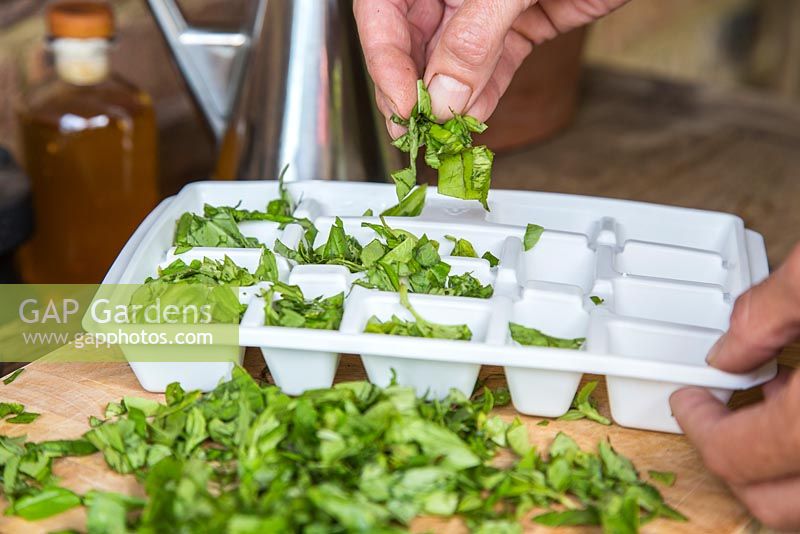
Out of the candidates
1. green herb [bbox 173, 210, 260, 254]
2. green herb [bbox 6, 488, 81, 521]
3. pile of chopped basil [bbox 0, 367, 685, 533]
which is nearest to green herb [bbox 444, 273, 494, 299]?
pile of chopped basil [bbox 0, 367, 685, 533]

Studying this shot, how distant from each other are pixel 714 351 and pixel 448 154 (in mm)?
316

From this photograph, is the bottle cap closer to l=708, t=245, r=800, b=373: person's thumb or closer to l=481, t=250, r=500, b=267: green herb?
l=481, t=250, r=500, b=267: green herb

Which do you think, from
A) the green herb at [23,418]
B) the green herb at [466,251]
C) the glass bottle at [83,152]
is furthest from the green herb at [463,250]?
the glass bottle at [83,152]

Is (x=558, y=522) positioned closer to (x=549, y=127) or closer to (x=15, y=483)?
(x=15, y=483)

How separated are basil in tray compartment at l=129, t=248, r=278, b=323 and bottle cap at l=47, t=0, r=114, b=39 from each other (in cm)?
43

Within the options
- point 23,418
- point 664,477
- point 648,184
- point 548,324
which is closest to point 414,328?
point 548,324

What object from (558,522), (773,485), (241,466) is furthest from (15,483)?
(773,485)

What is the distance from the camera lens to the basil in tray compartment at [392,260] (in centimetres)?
86

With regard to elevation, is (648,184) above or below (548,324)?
below

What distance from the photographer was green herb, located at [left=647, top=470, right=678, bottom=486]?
0.74 m

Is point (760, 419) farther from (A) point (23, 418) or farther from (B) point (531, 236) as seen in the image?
(A) point (23, 418)

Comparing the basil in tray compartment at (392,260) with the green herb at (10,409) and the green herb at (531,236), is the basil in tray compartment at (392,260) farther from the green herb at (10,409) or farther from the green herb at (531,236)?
the green herb at (10,409)

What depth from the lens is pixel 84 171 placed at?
1247 millimetres

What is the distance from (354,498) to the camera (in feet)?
2.17
